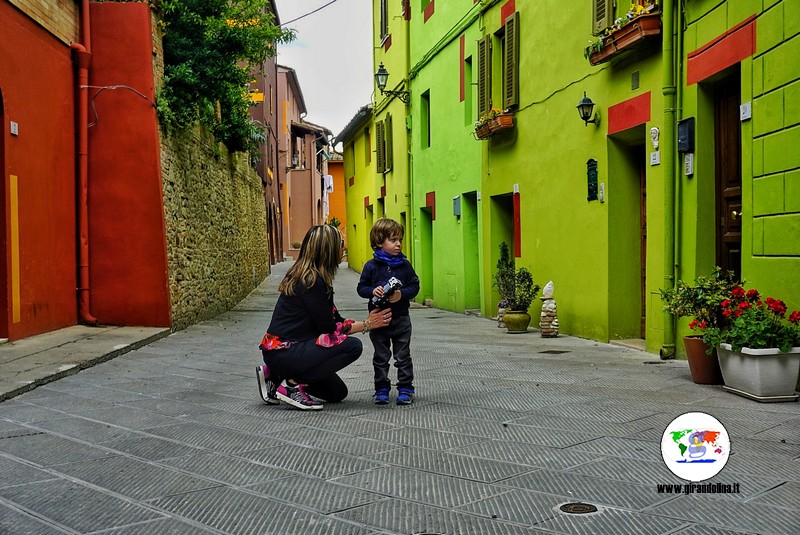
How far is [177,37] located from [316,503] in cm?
1038

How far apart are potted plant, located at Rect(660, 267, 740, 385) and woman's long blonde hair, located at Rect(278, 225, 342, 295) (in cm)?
274

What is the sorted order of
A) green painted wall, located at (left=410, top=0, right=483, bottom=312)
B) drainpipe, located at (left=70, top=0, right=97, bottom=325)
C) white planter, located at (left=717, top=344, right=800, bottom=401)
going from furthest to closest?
green painted wall, located at (left=410, top=0, right=483, bottom=312), drainpipe, located at (left=70, top=0, right=97, bottom=325), white planter, located at (left=717, top=344, right=800, bottom=401)

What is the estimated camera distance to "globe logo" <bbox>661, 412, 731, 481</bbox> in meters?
3.96

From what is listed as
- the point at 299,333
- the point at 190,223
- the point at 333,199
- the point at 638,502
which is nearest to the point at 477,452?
the point at 638,502

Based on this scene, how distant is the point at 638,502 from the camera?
355cm

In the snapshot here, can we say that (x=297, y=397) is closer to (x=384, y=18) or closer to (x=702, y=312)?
(x=702, y=312)

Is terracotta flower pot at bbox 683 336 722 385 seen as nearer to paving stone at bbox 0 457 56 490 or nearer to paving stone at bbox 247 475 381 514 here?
paving stone at bbox 247 475 381 514

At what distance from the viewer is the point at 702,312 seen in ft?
21.0

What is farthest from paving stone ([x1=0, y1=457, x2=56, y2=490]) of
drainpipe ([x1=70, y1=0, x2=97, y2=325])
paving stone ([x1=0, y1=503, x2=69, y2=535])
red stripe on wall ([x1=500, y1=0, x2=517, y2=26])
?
red stripe on wall ([x1=500, y1=0, x2=517, y2=26])

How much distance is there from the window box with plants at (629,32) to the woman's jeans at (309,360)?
4753 millimetres

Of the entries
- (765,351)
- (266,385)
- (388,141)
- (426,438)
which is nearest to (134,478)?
(426,438)

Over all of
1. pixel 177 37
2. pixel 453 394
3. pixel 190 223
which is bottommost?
pixel 453 394

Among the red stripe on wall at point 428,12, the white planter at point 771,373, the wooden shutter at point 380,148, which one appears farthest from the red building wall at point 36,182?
the wooden shutter at point 380,148

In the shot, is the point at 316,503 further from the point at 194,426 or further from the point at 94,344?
the point at 94,344
